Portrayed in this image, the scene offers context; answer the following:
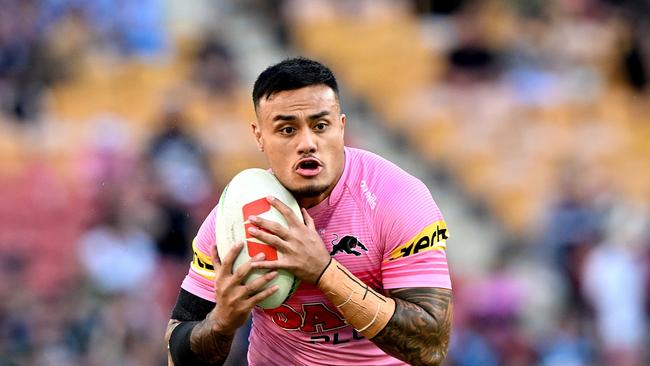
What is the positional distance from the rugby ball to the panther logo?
26 centimetres

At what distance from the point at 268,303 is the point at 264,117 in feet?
2.67

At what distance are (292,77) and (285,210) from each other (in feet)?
1.98

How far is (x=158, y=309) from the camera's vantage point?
1168cm

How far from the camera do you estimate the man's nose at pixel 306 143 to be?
5.45 m

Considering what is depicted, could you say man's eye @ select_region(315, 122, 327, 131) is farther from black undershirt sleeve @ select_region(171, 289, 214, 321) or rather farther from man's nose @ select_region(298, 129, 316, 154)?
black undershirt sleeve @ select_region(171, 289, 214, 321)

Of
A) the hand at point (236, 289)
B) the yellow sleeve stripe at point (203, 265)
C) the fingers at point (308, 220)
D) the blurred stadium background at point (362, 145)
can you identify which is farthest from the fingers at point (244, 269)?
the blurred stadium background at point (362, 145)

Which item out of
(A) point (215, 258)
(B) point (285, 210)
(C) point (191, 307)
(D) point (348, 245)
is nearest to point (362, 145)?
(C) point (191, 307)

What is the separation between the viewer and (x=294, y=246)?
206 inches

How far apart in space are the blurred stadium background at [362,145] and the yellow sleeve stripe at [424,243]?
576 centimetres

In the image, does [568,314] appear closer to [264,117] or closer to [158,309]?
[158,309]

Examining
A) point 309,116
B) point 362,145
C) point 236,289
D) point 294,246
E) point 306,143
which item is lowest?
point 362,145

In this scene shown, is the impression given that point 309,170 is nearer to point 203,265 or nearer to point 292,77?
point 292,77

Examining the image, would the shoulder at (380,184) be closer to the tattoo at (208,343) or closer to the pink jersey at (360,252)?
the pink jersey at (360,252)

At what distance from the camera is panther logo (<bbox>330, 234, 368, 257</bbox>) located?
5.62 m
